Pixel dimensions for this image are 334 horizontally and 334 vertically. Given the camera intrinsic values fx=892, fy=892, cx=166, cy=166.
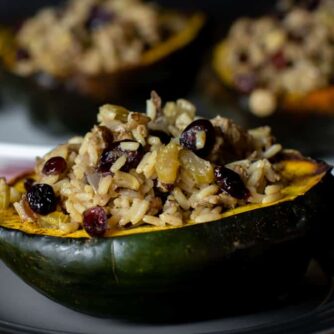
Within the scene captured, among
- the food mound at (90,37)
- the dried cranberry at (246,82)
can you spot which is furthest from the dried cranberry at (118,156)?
the food mound at (90,37)

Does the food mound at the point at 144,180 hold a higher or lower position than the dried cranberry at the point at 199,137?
lower

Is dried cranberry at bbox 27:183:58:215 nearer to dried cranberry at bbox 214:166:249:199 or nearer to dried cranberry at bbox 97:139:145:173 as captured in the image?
dried cranberry at bbox 97:139:145:173

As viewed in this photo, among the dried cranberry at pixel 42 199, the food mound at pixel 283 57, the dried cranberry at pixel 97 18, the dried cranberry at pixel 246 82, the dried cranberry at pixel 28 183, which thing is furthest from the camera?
the dried cranberry at pixel 97 18

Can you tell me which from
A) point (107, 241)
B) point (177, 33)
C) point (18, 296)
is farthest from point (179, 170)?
point (177, 33)

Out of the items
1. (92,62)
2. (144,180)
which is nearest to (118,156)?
(144,180)

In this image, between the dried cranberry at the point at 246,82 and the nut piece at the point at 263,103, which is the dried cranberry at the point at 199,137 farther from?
the dried cranberry at the point at 246,82

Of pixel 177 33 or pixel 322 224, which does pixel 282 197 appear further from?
pixel 177 33

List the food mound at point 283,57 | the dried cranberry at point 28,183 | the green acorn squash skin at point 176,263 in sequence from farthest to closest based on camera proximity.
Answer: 1. the food mound at point 283,57
2. the dried cranberry at point 28,183
3. the green acorn squash skin at point 176,263
